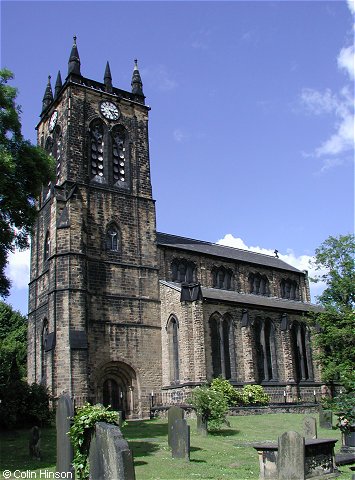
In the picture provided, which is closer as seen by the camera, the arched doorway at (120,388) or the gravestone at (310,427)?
the gravestone at (310,427)

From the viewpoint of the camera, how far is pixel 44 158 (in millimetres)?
21062

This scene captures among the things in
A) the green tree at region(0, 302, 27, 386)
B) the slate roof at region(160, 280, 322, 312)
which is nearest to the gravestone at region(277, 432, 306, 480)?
the slate roof at region(160, 280, 322, 312)

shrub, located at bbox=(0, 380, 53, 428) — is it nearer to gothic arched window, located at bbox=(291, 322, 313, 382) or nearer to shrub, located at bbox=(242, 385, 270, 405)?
shrub, located at bbox=(242, 385, 270, 405)

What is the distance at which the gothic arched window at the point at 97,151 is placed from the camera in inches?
1351

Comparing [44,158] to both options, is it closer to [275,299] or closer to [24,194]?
[24,194]

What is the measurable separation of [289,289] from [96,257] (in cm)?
1973

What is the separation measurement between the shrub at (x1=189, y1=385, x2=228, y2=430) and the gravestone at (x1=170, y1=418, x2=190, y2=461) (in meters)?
5.76

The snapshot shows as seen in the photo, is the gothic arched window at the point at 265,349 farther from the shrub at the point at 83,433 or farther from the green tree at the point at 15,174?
the shrub at the point at 83,433

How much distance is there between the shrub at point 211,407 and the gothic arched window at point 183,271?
13.8m

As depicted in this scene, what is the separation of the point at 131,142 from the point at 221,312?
528 inches

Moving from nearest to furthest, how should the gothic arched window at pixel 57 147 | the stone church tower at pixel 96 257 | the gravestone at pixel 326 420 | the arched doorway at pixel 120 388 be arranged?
the gravestone at pixel 326 420
the stone church tower at pixel 96 257
the arched doorway at pixel 120 388
the gothic arched window at pixel 57 147

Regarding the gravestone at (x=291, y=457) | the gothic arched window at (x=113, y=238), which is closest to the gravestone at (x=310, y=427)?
the gravestone at (x=291, y=457)

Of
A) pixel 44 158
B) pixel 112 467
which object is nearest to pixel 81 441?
pixel 112 467

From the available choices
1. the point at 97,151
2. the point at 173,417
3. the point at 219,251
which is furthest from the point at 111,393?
the point at 97,151
